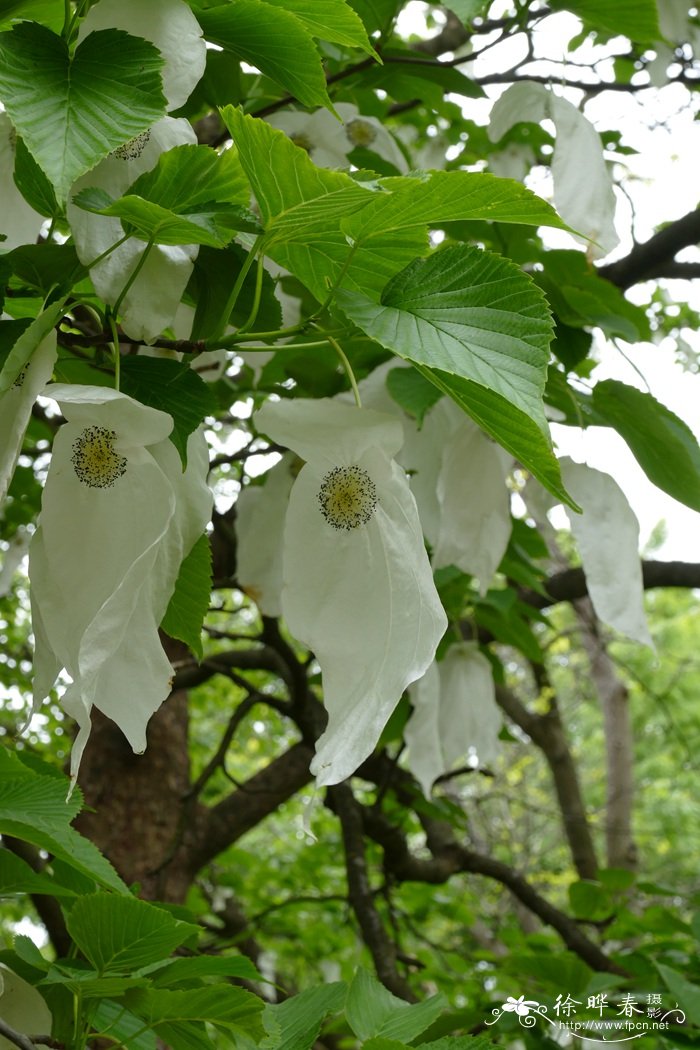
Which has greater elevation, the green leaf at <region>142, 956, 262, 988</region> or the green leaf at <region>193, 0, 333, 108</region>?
the green leaf at <region>193, 0, 333, 108</region>

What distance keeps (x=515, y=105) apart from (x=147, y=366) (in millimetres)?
645

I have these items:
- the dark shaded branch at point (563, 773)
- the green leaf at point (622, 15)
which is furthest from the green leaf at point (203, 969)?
the dark shaded branch at point (563, 773)

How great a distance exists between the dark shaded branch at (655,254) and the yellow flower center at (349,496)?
119 centimetres

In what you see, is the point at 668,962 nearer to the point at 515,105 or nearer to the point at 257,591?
the point at 257,591

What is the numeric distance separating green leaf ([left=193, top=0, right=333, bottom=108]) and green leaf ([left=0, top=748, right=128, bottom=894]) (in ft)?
1.58

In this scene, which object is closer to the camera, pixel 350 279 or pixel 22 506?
pixel 350 279

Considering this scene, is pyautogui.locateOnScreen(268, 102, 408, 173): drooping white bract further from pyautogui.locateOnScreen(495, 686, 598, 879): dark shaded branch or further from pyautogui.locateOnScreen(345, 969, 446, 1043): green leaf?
pyautogui.locateOnScreen(495, 686, 598, 879): dark shaded branch

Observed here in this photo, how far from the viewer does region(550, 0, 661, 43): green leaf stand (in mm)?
1048

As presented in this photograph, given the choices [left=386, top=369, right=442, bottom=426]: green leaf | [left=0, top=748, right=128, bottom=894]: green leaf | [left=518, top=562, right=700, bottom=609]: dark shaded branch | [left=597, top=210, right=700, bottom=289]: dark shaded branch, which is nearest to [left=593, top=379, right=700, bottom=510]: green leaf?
[left=386, top=369, right=442, bottom=426]: green leaf

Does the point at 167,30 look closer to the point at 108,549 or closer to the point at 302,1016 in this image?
the point at 108,549

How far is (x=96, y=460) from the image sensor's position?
0.58m

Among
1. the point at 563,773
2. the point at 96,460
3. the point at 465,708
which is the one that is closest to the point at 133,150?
the point at 96,460

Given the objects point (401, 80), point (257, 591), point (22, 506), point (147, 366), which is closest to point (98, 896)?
point (147, 366)

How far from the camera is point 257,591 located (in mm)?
1246
